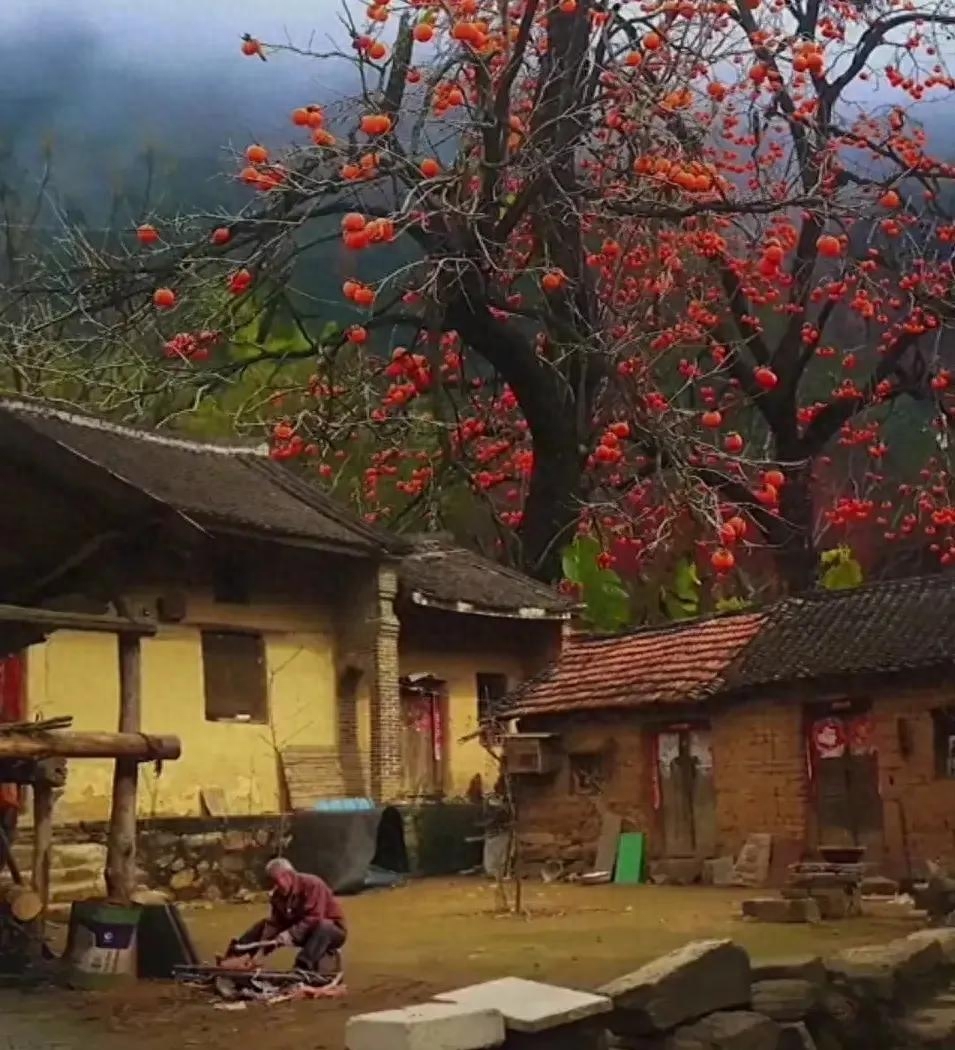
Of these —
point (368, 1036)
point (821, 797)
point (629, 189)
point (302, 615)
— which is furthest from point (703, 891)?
A: point (368, 1036)

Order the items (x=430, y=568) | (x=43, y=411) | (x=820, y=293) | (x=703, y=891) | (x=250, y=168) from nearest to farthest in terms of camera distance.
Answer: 1. (x=250, y=168)
2. (x=703, y=891)
3. (x=43, y=411)
4. (x=820, y=293)
5. (x=430, y=568)

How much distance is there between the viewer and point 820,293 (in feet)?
68.6

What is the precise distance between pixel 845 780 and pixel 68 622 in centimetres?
967

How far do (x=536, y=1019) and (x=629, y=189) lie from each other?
866cm

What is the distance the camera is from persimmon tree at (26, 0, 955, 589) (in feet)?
42.7

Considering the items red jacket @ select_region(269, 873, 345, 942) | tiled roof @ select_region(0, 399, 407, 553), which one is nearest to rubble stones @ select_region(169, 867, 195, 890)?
tiled roof @ select_region(0, 399, 407, 553)

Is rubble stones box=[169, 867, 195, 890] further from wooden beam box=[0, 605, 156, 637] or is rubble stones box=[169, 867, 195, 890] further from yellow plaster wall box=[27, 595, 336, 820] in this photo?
wooden beam box=[0, 605, 156, 637]

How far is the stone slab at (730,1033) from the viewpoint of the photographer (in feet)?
28.3

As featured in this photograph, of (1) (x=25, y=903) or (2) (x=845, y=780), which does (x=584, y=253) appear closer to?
(2) (x=845, y=780)

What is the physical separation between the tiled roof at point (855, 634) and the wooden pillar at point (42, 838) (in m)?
8.89

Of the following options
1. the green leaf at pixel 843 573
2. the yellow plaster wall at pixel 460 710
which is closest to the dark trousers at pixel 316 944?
the yellow plaster wall at pixel 460 710

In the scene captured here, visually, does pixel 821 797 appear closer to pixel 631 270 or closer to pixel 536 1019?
pixel 631 270

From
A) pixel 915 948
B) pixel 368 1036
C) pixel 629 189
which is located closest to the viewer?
pixel 368 1036

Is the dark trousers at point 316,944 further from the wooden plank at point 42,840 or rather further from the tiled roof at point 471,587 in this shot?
the tiled roof at point 471,587
